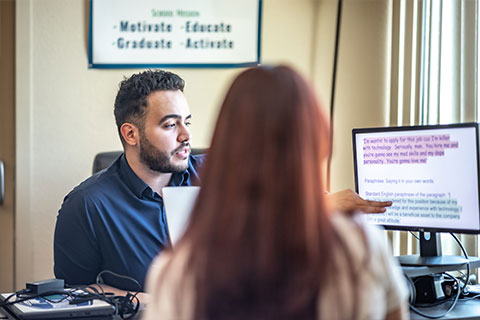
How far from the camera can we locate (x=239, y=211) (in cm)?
90

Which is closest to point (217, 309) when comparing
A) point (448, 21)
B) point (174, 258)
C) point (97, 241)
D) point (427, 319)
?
point (174, 258)

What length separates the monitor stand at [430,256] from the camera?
179cm

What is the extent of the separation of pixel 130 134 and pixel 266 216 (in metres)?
1.52

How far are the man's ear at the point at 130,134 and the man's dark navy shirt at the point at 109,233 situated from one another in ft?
0.64

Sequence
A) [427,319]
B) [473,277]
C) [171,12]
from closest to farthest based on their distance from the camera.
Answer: [427,319]
[473,277]
[171,12]

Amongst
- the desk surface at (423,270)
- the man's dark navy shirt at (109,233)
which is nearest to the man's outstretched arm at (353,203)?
the desk surface at (423,270)

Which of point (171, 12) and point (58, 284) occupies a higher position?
point (171, 12)

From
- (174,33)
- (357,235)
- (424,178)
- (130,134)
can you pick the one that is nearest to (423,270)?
(424,178)

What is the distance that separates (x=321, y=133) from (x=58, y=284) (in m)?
1.04

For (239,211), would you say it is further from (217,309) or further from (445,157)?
(445,157)

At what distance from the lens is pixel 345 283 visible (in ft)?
3.00

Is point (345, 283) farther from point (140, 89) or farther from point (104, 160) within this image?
point (104, 160)

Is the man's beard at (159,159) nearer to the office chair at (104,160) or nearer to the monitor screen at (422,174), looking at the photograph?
the office chair at (104,160)

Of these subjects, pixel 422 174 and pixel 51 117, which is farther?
pixel 51 117
